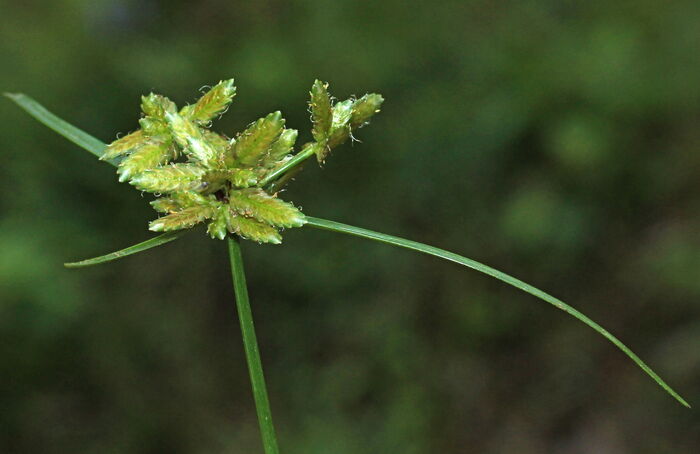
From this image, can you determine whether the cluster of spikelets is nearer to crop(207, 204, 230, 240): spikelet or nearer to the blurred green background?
crop(207, 204, 230, 240): spikelet

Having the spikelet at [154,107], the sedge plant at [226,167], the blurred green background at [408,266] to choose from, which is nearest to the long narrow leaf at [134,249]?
the sedge plant at [226,167]

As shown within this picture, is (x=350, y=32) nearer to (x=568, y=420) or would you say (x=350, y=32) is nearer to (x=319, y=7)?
(x=319, y=7)

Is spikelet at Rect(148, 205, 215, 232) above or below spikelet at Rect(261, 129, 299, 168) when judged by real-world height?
below

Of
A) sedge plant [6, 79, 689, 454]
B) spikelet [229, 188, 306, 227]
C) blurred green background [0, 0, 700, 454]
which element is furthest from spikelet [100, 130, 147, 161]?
blurred green background [0, 0, 700, 454]

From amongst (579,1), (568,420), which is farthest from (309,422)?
(579,1)

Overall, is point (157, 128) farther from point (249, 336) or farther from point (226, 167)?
point (249, 336)

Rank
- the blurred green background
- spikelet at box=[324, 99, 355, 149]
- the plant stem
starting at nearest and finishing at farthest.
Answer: the plant stem
spikelet at box=[324, 99, 355, 149]
the blurred green background
